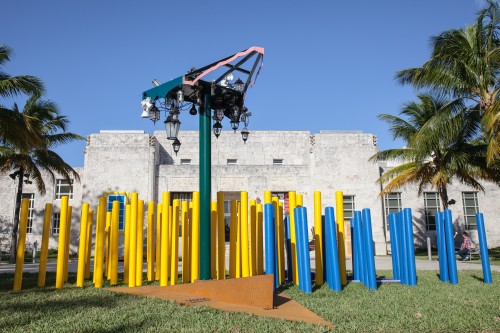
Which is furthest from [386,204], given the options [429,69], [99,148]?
[99,148]

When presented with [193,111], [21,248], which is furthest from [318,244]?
[21,248]

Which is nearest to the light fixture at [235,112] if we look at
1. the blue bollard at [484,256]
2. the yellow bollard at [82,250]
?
the yellow bollard at [82,250]

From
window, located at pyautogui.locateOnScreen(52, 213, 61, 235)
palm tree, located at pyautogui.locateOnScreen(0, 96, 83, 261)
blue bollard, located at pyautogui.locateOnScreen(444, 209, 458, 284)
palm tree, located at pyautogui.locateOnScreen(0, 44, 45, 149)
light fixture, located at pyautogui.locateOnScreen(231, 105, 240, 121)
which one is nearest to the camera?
light fixture, located at pyautogui.locateOnScreen(231, 105, 240, 121)

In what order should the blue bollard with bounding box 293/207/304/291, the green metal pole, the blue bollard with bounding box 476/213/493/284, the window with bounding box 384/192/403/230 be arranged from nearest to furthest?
the green metal pole < the blue bollard with bounding box 293/207/304/291 < the blue bollard with bounding box 476/213/493/284 < the window with bounding box 384/192/403/230

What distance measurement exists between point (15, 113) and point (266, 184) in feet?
53.6

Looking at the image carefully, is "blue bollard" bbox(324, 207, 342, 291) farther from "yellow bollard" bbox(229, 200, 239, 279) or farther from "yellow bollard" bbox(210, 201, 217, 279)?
"yellow bollard" bbox(210, 201, 217, 279)

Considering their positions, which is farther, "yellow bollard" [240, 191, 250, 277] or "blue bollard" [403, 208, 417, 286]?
"blue bollard" [403, 208, 417, 286]

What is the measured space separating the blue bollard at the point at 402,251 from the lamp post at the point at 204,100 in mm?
4382

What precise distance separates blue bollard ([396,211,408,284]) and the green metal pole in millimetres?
4364

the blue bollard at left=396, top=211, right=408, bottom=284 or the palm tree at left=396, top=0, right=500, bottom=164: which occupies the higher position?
the palm tree at left=396, top=0, right=500, bottom=164

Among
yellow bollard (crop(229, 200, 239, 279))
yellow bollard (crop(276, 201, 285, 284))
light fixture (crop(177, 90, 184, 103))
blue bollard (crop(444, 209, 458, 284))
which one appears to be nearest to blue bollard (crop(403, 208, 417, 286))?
blue bollard (crop(444, 209, 458, 284))

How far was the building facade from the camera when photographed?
26047 mm

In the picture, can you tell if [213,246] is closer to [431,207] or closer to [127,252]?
[127,252]

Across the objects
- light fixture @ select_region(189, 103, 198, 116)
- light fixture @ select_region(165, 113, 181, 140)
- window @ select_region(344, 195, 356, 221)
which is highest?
light fixture @ select_region(189, 103, 198, 116)
